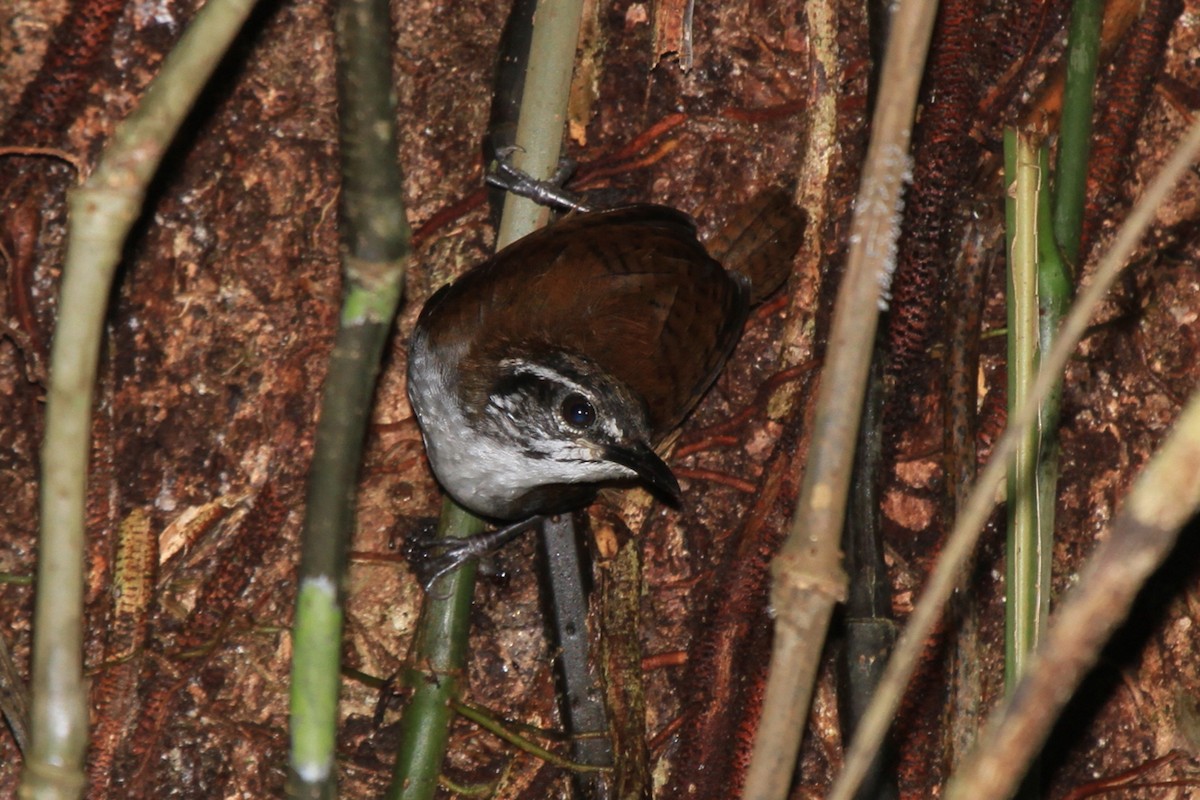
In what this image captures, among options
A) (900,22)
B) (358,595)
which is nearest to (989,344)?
(358,595)

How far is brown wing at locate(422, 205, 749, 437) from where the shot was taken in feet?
13.4

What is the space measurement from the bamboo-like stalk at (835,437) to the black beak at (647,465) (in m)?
2.45

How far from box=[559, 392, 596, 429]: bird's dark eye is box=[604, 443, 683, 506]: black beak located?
0.57 feet

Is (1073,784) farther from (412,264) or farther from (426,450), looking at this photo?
(412,264)

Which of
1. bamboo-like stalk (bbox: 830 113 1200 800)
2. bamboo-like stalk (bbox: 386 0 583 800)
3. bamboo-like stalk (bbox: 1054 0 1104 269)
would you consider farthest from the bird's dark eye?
bamboo-like stalk (bbox: 830 113 1200 800)

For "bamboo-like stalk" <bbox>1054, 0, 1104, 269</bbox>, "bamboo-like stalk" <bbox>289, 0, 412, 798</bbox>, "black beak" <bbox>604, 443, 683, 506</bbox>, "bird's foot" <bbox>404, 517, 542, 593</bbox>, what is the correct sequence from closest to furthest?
"bamboo-like stalk" <bbox>289, 0, 412, 798</bbox>
"bamboo-like stalk" <bbox>1054, 0, 1104, 269</bbox>
"bird's foot" <bbox>404, 517, 542, 593</bbox>
"black beak" <bbox>604, 443, 683, 506</bbox>

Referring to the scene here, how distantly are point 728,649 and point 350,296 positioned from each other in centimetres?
239

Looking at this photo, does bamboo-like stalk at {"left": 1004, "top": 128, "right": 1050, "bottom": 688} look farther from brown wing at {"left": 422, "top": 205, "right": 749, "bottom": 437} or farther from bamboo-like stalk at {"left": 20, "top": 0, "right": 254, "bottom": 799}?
bamboo-like stalk at {"left": 20, "top": 0, "right": 254, "bottom": 799}

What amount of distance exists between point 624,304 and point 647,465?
0.74m

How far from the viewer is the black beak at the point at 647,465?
12.3 feet

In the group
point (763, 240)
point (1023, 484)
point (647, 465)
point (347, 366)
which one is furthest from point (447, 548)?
point (347, 366)

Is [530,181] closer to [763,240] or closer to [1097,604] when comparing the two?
[763,240]

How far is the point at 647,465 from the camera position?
376cm

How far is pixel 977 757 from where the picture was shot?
109 centimetres
